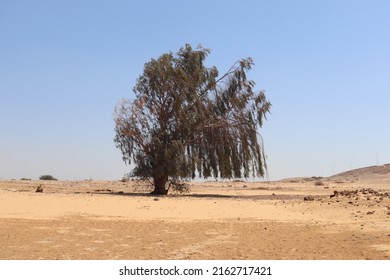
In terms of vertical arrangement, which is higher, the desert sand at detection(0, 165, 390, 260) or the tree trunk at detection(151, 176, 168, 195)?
the tree trunk at detection(151, 176, 168, 195)

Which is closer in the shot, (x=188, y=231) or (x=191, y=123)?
(x=188, y=231)

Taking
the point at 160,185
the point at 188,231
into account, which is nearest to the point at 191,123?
the point at 160,185

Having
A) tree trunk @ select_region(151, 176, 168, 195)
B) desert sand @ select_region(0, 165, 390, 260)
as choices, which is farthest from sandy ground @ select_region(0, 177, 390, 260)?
tree trunk @ select_region(151, 176, 168, 195)

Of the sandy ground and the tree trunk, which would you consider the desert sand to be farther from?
the tree trunk

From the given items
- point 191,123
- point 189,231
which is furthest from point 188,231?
point 191,123

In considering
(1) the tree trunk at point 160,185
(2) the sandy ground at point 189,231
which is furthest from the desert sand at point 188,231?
(1) the tree trunk at point 160,185

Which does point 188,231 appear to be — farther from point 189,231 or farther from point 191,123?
point 191,123

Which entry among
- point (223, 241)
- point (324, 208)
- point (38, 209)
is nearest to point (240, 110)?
point (324, 208)

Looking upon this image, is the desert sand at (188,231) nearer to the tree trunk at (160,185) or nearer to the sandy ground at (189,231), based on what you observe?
the sandy ground at (189,231)

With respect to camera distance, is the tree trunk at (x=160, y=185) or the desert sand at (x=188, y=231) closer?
the desert sand at (x=188, y=231)

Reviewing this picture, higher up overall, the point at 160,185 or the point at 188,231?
the point at 160,185

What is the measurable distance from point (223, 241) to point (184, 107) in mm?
21357

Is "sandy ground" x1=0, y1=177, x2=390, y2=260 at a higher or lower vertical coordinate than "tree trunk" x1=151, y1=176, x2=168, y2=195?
lower

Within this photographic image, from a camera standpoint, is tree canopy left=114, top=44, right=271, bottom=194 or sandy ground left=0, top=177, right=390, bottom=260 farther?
tree canopy left=114, top=44, right=271, bottom=194
